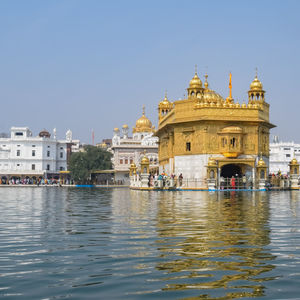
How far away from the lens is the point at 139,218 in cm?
1184

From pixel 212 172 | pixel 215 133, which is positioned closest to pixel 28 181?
pixel 215 133

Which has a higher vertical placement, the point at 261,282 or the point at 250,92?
the point at 250,92

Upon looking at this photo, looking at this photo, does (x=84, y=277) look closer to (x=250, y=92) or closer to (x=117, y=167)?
(x=250, y=92)

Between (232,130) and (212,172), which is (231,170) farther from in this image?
(212,172)

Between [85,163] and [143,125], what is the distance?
19625 mm

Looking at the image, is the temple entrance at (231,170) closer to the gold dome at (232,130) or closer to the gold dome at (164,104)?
the gold dome at (232,130)

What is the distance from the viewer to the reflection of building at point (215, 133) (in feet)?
123

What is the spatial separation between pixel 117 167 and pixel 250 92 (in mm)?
38949

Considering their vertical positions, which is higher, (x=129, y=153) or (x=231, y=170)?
(x=129, y=153)

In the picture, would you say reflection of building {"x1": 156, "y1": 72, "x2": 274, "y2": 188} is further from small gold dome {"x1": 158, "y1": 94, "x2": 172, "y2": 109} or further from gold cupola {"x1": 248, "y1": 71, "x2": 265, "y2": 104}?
small gold dome {"x1": 158, "y1": 94, "x2": 172, "y2": 109}

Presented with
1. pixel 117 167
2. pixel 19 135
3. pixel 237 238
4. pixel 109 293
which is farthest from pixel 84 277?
pixel 19 135

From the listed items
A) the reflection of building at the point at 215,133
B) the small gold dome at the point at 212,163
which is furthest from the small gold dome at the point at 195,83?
the small gold dome at the point at 212,163

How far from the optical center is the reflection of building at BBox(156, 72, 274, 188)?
37.4 metres

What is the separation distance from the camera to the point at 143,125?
9112 cm
